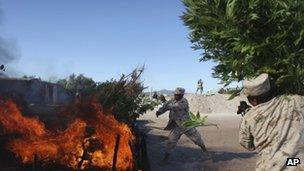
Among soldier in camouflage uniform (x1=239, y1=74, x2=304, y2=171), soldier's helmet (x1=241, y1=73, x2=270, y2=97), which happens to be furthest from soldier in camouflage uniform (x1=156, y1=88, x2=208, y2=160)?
soldier's helmet (x1=241, y1=73, x2=270, y2=97)

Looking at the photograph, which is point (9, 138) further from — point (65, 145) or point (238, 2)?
point (238, 2)

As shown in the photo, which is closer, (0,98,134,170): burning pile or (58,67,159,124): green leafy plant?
(0,98,134,170): burning pile

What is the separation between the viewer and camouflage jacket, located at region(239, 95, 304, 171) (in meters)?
5.01

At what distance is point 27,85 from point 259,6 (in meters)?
18.7

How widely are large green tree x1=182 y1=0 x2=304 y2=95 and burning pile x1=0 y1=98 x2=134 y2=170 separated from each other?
5193 millimetres

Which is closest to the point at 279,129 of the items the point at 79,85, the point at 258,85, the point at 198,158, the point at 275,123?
the point at 275,123

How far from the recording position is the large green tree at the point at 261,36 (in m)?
5.08

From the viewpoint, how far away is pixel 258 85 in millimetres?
4922

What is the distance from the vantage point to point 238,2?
5199 mm

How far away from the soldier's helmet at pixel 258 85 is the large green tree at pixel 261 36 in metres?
0.27

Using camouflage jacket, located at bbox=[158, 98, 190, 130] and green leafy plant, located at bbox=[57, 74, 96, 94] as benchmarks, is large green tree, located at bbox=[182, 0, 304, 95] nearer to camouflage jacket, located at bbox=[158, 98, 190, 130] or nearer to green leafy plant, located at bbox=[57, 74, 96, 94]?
camouflage jacket, located at bbox=[158, 98, 190, 130]

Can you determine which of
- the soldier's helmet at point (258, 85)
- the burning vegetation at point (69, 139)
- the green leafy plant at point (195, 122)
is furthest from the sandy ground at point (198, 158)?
the soldier's helmet at point (258, 85)

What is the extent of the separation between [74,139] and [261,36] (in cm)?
565

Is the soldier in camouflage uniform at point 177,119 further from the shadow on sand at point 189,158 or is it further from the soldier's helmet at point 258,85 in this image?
the soldier's helmet at point 258,85
